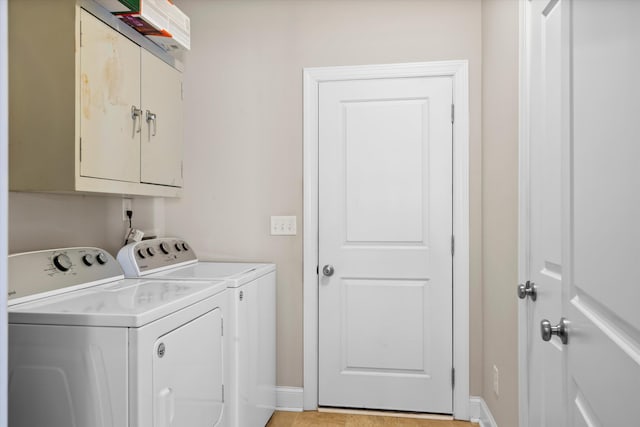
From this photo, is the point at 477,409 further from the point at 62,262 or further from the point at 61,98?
the point at 61,98

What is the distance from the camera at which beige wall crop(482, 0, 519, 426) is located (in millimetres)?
1843

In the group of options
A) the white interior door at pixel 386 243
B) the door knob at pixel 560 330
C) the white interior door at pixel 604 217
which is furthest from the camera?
the white interior door at pixel 386 243

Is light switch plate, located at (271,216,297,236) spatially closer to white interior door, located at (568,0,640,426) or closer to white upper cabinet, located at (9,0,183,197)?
white upper cabinet, located at (9,0,183,197)

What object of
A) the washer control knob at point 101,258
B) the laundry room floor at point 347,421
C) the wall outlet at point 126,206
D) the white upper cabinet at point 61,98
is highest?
the white upper cabinet at point 61,98

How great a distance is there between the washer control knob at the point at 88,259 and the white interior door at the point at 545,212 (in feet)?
5.74

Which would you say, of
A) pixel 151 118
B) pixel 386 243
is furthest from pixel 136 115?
pixel 386 243

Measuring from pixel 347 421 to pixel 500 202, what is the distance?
146cm

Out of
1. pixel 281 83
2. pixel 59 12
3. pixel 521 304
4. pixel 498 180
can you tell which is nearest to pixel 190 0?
pixel 281 83

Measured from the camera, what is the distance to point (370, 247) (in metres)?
2.60

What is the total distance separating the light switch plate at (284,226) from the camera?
2.66 metres

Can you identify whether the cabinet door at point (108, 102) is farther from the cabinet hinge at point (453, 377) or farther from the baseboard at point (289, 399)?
the cabinet hinge at point (453, 377)

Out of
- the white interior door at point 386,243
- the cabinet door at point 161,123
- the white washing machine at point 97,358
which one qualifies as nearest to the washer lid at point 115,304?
the white washing machine at point 97,358

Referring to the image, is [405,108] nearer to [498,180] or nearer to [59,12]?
[498,180]

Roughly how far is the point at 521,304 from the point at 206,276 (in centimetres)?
136
